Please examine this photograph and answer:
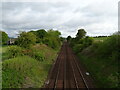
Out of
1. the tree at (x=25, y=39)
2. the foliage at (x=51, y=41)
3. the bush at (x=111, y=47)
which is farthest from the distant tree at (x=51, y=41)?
the bush at (x=111, y=47)

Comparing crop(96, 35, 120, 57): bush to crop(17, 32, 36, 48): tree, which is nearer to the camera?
crop(96, 35, 120, 57): bush

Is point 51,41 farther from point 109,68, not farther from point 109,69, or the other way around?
point 109,69

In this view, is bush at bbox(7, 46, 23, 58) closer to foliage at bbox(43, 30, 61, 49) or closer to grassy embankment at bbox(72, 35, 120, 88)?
grassy embankment at bbox(72, 35, 120, 88)

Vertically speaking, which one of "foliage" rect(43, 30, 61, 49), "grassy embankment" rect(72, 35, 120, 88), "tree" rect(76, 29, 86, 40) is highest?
"tree" rect(76, 29, 86, 40)

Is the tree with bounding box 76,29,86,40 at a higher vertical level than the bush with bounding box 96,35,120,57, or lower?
higher

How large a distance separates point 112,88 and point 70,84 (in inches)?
171

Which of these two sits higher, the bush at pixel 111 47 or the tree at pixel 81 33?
the tree at pixel 81 33

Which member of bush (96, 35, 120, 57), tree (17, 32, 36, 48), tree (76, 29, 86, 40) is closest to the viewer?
bush (96, 35, 120, 57)

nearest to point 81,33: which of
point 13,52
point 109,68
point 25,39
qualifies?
A: point 25,39

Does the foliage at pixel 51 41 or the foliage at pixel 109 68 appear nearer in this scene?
the foliage at pixel 109 68

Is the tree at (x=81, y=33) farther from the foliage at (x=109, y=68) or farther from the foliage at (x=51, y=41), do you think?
the foliage at (x=109, y=68)

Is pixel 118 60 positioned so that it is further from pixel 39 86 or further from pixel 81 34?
pixel 81 34

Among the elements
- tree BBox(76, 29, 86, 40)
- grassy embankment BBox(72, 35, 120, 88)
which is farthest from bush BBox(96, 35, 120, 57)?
tree BBox(76, 29, 86, 40)

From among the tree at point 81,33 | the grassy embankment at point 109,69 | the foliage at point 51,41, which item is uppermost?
the tree at point 81,33
